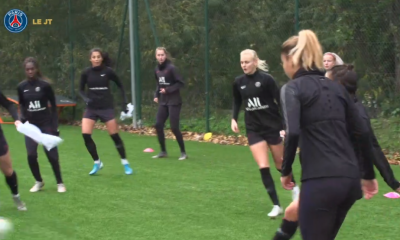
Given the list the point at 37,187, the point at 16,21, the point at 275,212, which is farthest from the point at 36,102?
the point at 16,21

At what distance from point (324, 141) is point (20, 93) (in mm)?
5956

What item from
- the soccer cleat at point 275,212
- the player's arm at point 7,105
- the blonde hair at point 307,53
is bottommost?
the soccer cleat at point 275,212

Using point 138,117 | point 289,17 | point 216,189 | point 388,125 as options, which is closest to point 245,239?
point 216,189

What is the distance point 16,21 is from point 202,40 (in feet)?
27.2

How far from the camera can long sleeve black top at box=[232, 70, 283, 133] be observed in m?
7.79

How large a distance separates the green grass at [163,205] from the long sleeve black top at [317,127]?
2.79 m

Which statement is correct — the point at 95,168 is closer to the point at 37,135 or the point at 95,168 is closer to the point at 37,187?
the point at 37,187

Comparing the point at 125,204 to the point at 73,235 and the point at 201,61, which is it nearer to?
the point at 73,235

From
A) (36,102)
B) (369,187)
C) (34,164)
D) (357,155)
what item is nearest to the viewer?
(369,187)

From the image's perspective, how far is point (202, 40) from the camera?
16.4 metres

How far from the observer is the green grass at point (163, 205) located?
710 centimetres

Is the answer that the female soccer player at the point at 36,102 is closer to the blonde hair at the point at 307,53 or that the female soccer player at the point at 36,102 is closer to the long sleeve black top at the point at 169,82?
the long sleeve black top at the point at 169,82

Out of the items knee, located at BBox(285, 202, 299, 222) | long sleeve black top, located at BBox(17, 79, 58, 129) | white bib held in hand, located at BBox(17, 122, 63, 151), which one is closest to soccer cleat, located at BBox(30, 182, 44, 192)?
long sleeve black top, located at BBox(17, 79, 58, 129)

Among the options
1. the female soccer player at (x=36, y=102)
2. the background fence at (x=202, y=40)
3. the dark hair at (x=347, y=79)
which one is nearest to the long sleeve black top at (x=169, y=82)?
the background fence at (x=202, y=40)
